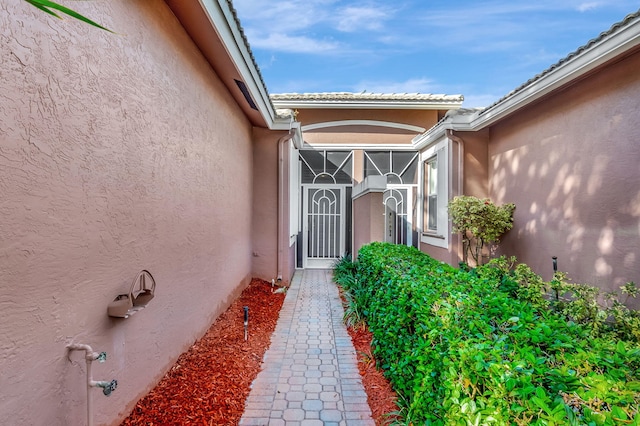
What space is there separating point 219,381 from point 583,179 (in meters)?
6.78

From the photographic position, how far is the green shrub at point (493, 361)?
153 centimetres

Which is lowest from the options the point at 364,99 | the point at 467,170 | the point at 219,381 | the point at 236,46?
the point at 219,381

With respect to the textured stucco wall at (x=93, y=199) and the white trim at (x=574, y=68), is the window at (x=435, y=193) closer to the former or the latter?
the white trim at (x=574, y=68)

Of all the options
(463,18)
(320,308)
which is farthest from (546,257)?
(463,18)

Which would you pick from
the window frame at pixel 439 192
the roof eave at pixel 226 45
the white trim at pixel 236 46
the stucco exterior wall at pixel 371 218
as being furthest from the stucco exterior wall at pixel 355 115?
the roof eave at pixel 226 45

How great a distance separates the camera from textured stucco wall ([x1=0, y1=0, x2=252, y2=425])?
1896 millimetres

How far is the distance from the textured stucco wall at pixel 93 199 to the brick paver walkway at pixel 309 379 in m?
1.25

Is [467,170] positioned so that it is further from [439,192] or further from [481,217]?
[481,217]

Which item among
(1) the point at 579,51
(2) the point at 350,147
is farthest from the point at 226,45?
(2) the point at 350,147

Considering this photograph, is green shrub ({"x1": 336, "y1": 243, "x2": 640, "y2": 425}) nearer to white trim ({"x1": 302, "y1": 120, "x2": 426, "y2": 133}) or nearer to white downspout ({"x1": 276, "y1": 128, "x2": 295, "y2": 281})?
white downspout ({"x1": 276, "y1": 128, "x2": 295, "y2": 281})

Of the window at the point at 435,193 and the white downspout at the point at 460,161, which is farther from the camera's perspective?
the window at the point at 435,193

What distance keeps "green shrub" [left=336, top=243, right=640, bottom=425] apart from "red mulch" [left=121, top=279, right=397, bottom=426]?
0.36 m

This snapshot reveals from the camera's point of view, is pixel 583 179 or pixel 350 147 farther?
pixel 350 147

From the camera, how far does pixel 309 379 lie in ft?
13.7
